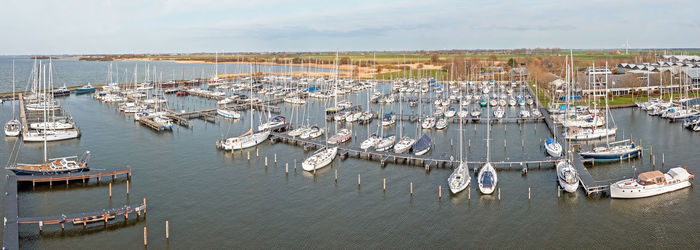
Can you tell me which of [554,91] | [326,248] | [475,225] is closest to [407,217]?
[475,225]

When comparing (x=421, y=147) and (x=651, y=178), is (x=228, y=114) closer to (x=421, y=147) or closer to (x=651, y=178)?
(x=421, y=147)

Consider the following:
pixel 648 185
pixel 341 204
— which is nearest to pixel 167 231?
pixel 341 204

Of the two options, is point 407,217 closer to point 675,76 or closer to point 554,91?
point 554,91

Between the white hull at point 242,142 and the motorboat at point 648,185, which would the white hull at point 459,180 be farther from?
the white hull at point 242,142

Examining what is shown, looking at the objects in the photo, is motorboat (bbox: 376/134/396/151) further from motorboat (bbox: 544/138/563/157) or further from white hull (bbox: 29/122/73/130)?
white hull (bbox: 29/122/73/130)

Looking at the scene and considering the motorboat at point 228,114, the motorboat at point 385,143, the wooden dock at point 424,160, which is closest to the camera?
the wooden dock at point 424,160

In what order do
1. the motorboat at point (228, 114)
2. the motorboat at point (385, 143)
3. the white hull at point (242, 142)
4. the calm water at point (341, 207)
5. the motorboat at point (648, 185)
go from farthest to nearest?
the motorboat at point (228, 114), the white hull at point (242, 142), the motorboat at point (385, 143), the motorboat at point (648, 185), the calm water at point (341, 207)

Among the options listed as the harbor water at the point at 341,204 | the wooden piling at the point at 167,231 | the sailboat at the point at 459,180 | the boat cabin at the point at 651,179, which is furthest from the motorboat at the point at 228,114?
the boat cabin at the point at 651,179
